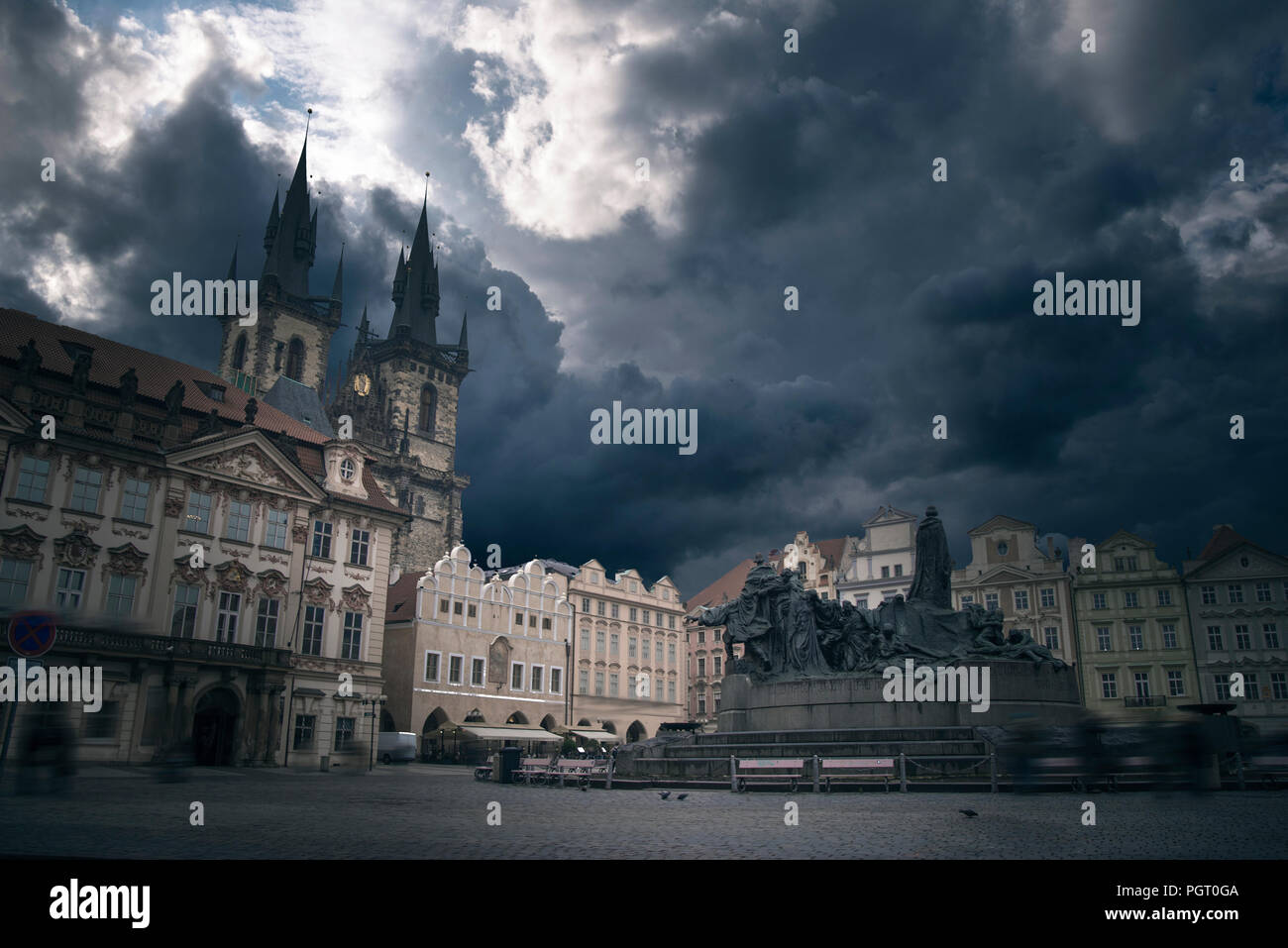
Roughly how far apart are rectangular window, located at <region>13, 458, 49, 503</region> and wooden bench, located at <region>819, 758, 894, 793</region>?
1062 inches

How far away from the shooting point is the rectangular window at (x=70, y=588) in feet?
101

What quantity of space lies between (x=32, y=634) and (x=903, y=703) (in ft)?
51.6

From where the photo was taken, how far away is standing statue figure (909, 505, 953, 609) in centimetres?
2228

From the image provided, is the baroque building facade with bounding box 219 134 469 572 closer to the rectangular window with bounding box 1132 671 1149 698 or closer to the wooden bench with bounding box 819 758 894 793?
the rectangular window with bounding box 1132 671 1149 698

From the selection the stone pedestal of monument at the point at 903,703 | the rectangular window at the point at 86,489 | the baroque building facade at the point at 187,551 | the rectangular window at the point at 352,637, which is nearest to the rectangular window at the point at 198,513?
the baroque building facade at the point at 187,551

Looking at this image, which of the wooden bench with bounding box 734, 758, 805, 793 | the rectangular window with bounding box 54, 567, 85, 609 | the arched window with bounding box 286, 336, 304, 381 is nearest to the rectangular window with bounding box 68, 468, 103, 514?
the rectangular window with bounding box 54, 567, 85, 609

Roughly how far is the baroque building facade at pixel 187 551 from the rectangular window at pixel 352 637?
0.22ft

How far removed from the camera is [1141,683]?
5166 cm

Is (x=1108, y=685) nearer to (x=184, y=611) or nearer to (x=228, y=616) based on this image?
(x=228, y=616)

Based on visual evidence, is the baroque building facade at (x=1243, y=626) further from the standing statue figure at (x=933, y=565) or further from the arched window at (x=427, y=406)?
the arched window at (x=427, y=406)

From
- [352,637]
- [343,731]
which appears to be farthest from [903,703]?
[352,637]
